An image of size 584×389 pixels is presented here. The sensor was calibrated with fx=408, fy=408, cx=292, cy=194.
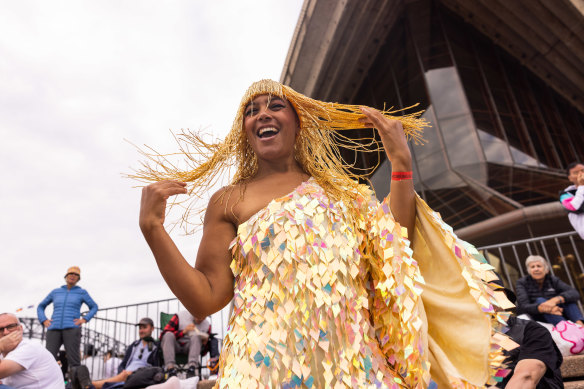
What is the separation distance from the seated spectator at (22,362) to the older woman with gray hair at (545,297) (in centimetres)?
481

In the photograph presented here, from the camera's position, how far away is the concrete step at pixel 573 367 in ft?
11.1

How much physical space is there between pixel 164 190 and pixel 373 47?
33.9 ft

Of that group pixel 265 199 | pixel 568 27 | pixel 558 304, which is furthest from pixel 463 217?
pixel 265 199

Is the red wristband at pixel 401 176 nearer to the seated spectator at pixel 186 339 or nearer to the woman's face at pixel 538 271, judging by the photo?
the woman's face at pixel 538 271

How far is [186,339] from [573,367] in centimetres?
461

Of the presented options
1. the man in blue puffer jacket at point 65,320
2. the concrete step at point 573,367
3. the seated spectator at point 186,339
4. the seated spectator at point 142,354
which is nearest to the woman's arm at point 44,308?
the man in blue puffer jacket at point 65,320

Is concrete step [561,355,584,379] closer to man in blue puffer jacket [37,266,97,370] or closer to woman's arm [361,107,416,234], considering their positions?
woman's arm [361,107,416,234]

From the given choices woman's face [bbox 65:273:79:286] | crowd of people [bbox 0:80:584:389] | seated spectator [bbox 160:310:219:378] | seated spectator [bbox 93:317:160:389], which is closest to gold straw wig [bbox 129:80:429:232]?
crowd of people [bbox 0:80:584:389]

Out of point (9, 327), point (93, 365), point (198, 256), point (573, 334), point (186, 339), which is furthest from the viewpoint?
point (93, 365)

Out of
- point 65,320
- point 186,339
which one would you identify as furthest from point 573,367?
point 65,320

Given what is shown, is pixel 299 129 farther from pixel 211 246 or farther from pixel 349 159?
pixel 211 246

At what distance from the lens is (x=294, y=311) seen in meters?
1.09

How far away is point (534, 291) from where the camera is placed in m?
4.44

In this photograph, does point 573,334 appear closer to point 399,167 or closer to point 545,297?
point 545,297
